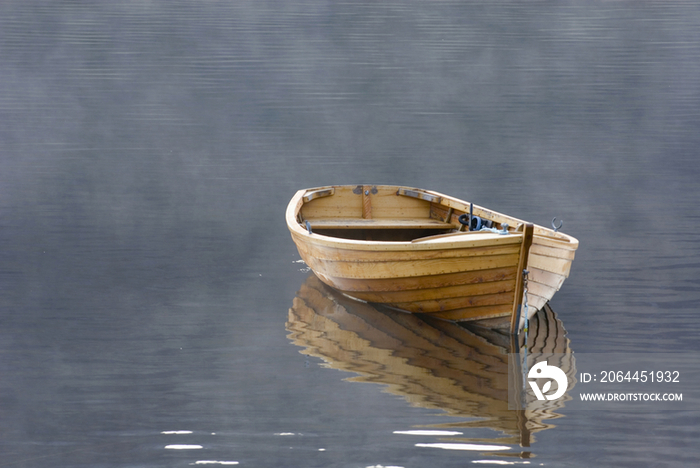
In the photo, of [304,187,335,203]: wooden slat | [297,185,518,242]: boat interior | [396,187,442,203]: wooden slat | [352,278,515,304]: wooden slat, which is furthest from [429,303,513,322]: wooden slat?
[304,187,335,203]: wooden slat

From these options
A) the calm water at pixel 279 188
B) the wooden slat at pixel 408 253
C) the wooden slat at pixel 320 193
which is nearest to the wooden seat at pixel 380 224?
the wooden slat at pixel 320 193

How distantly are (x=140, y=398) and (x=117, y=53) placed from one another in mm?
14272

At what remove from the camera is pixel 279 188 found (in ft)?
40.8

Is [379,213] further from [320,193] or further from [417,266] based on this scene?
[417,266]

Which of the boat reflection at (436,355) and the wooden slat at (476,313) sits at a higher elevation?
the wooden slat at (476,313)

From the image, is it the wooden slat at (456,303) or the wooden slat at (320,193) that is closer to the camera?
the wooden slat at (456,303)

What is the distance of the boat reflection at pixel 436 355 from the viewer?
398 cm

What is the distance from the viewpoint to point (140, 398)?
4.23 metres

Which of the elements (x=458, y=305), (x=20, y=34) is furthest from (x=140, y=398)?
(x=20, y=34)

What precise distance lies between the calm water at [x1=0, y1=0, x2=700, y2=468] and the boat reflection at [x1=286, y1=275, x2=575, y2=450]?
6cm

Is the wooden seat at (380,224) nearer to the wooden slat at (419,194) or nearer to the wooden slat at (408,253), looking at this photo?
the wooden slat at (419,194)

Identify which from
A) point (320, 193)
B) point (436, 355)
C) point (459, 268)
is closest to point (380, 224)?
point (320, 193)

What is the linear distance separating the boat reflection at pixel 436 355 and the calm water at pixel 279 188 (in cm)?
6

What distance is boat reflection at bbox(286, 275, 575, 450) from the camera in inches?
157
